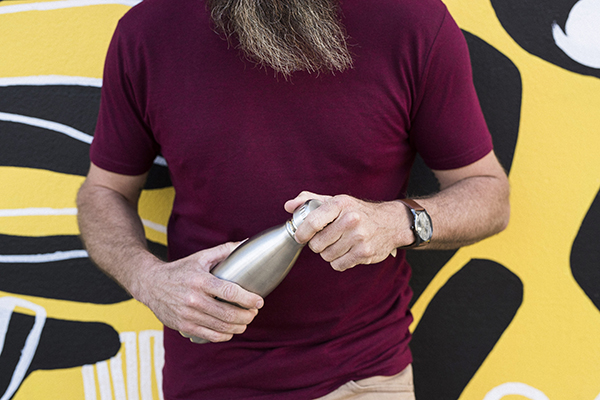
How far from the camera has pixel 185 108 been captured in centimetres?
115

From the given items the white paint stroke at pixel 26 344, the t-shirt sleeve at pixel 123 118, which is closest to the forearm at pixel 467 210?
the t-shirt sleeve at pixel 123 118

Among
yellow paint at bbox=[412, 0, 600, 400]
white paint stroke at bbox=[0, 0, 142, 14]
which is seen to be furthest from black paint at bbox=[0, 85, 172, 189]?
yellow paint at bbox=[412, 0, 600, 400]

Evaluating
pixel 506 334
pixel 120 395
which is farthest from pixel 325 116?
pixel 120 395

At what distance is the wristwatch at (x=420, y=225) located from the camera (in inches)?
38.6

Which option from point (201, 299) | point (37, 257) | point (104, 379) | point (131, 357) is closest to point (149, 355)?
point (131, 357)

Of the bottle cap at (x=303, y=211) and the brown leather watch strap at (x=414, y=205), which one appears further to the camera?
the brown leather watch strap at (x=414, y=205)

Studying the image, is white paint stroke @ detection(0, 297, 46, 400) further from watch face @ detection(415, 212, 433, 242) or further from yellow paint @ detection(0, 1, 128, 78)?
watch face @ detection(415, 212, 433, 242)

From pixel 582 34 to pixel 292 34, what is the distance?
106 centimetres

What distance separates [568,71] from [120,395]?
212 cm

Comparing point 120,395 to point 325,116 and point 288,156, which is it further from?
point 325,116

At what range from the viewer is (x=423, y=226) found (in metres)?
1.00

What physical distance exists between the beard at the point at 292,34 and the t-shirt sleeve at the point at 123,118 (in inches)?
13.5

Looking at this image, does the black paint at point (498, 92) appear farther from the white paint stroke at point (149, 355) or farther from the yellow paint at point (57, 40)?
the white paint stroke at point (149, 355)

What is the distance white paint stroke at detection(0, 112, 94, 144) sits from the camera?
1644 mm
